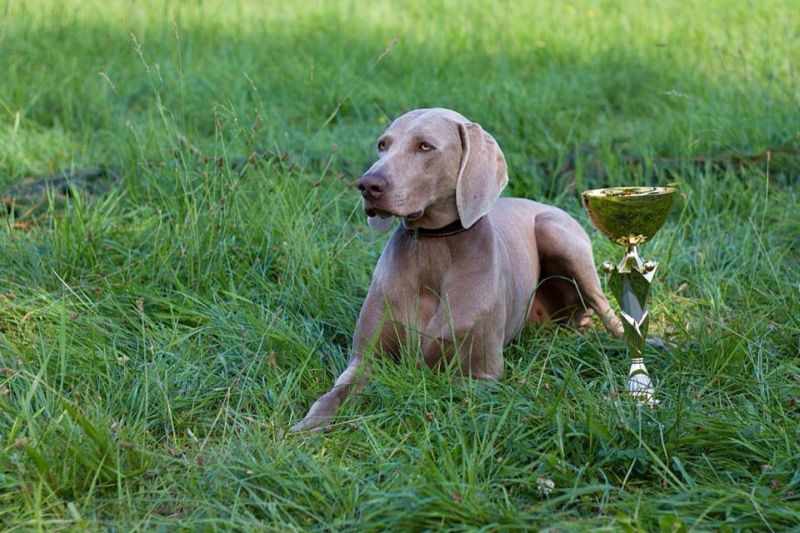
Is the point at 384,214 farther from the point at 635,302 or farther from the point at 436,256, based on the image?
the point at 635,302

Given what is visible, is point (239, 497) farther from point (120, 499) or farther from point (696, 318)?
point (696, 318)

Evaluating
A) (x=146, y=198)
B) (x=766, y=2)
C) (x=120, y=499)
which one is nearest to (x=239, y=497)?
(x=120, y=499)

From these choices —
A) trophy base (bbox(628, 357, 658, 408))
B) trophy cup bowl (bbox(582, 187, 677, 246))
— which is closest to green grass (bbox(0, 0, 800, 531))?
trophy base (bbox(628, 357, 658, 408))

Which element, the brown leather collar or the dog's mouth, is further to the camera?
the brown leather collar

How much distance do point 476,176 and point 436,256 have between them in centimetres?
27

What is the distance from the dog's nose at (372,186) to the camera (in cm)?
288

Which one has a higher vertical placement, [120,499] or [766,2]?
[766,2]

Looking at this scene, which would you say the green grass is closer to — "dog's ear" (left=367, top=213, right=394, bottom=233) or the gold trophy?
the gold trophy

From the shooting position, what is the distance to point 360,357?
319 centimetres

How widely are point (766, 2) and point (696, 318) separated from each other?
415 centimetres

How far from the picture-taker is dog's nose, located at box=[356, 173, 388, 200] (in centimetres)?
288

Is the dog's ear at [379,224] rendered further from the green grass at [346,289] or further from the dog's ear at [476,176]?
the green grass at [346,289]

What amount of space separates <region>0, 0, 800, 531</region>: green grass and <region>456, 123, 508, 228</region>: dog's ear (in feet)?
1.66

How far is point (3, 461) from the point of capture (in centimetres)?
243
